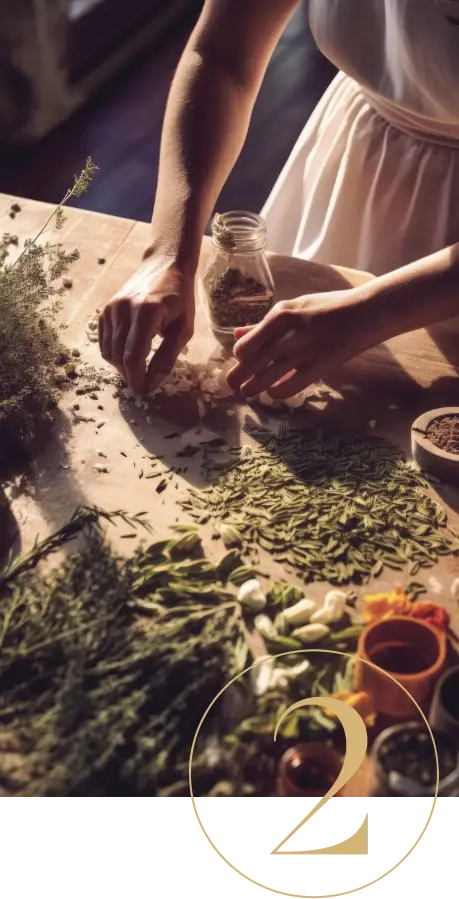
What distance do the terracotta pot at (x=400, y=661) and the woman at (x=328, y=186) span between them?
38cm

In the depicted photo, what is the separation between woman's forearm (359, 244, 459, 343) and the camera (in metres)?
1.02

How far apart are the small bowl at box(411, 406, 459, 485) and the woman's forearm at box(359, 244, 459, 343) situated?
15cm

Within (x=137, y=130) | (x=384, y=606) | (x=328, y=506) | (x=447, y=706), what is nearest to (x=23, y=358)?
(x=328, y=506)

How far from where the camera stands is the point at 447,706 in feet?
2.14

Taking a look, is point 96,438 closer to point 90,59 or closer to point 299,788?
point 299,788

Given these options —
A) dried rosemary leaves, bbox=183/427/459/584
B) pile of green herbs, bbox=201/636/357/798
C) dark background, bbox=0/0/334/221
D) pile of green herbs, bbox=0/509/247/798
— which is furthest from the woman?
dark background, bbox=0/0/334/221

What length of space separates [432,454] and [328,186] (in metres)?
0.78

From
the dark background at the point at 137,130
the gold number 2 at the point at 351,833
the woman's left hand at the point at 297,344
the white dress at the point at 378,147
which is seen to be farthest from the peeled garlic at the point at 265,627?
the dark background at the point at 137,130

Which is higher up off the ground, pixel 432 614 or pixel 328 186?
pixel 328 186

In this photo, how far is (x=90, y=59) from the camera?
3.63 metres

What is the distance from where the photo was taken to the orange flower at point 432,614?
741mm

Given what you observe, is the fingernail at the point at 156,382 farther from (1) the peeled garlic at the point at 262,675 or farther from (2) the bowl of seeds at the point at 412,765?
(2) the bowl of seeds at the point at 412,765

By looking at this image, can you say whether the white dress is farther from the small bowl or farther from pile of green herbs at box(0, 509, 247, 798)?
pile of green herbs at box(0, 509, 247, 798)

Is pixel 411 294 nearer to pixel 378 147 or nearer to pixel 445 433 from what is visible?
pixel 445 433
